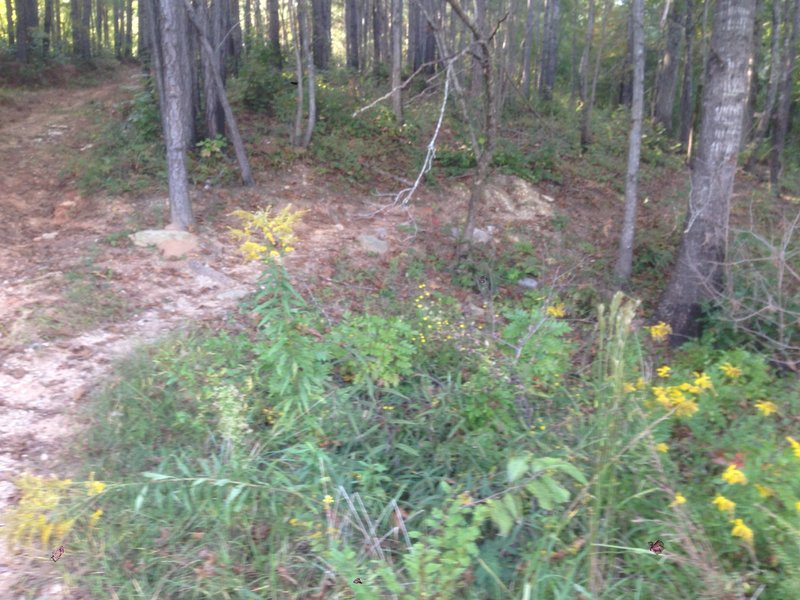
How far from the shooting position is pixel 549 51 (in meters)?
21.3

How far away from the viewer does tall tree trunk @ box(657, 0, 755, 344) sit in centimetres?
806

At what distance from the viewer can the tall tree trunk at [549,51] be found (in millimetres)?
21031

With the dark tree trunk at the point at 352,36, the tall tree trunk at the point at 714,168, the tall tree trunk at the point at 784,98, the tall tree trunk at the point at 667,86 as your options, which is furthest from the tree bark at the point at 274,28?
the tall tree trunk at the point at 714,168

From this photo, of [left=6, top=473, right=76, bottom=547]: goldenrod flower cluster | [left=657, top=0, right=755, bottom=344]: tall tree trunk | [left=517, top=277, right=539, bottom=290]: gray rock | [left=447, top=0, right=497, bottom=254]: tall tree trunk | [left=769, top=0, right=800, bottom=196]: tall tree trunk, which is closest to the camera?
[left=6, top=473, right=76, bottom=547]: goldenrod flower cluster

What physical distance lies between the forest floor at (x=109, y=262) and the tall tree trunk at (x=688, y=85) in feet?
19.3

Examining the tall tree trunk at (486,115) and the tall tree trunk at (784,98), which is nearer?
the tall tree trunk at (486,115)

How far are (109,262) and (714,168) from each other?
7.50m

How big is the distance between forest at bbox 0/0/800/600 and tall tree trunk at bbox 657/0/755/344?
4 cm

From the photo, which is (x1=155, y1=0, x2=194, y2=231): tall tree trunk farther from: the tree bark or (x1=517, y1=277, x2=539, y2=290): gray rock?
the tree bark

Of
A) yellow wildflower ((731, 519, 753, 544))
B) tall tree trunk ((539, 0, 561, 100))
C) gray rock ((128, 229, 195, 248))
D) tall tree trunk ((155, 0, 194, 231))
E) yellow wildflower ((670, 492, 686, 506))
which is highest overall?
tall tree trunk ((539, 0, 561, 100))

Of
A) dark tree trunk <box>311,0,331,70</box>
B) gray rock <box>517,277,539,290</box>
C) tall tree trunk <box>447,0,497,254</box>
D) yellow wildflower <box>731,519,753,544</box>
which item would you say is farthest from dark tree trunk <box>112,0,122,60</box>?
yellow wildflower <box>731,519,753,544</box>

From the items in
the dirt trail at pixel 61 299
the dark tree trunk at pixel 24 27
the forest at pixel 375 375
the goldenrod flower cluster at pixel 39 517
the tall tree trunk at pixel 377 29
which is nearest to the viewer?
the forest at pixel 375 375

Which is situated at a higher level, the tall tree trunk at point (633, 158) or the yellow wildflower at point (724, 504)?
the tall tree trunk at point (633, 158)

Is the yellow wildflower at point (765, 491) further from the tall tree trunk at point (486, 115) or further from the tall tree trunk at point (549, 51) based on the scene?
the tall tree trunk at point (549, 51)
